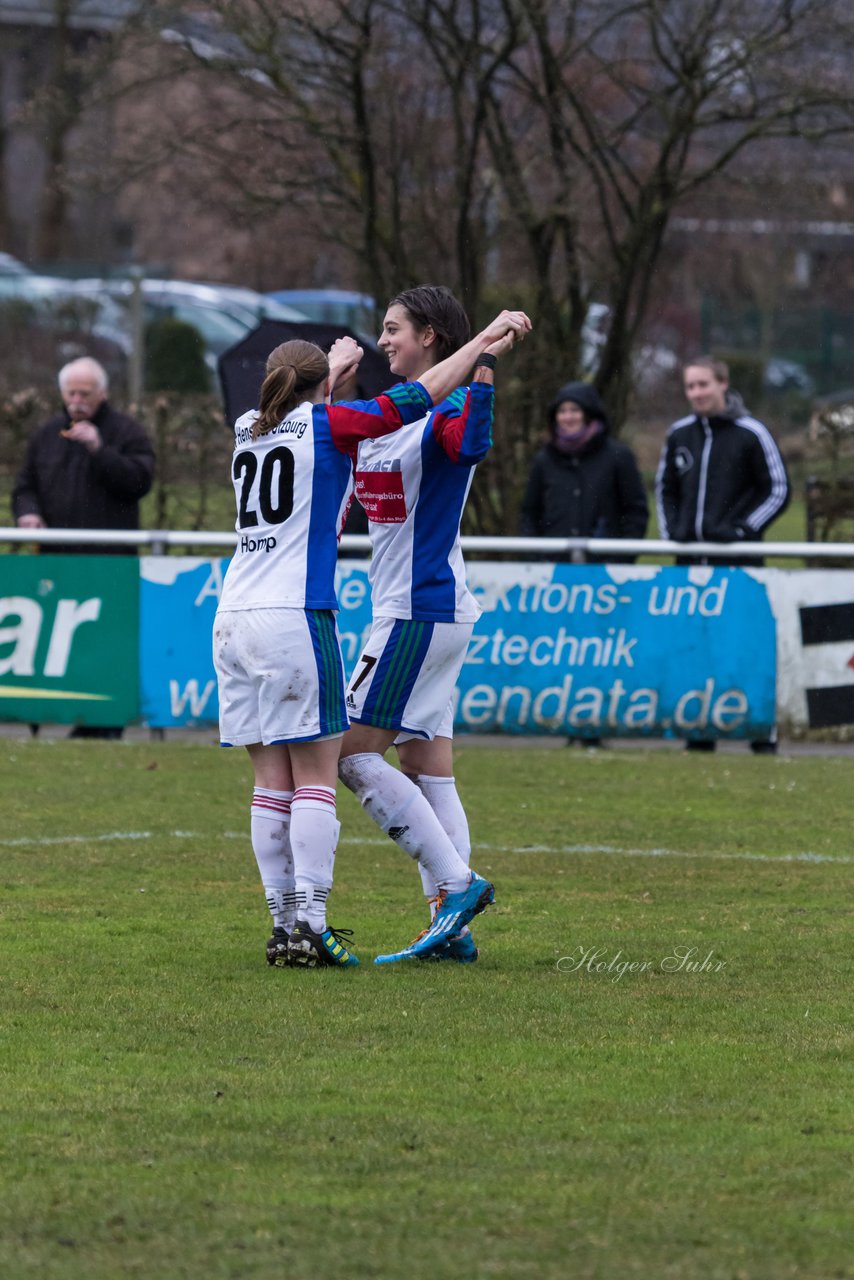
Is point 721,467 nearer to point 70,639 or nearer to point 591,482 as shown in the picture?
point 591,482

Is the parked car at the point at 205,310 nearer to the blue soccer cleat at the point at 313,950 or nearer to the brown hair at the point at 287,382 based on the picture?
the brown hair at the point at 287,382

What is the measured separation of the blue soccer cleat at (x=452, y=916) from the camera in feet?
21.2

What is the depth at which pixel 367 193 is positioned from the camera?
1664 centimetres

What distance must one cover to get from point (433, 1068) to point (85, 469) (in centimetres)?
868

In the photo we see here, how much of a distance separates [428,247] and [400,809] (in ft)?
37.4

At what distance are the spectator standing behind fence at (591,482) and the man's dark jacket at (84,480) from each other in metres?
2.52

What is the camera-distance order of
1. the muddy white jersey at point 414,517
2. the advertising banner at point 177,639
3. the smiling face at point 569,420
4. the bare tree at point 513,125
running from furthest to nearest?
the bare tree at point 513,125 → the smiling face at point 569,420 → the advertising banner at point 177,639 → the muddy white jersey at point 414,517

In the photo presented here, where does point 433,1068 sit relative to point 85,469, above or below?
below

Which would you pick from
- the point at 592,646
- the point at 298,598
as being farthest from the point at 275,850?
the point at 592,646

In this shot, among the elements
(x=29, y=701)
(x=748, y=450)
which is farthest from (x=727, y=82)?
(x=29, y=701)

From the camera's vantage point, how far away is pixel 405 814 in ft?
21.2

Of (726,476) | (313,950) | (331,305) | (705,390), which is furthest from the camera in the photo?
(331,305)

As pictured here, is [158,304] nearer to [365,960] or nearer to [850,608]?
[850,608]

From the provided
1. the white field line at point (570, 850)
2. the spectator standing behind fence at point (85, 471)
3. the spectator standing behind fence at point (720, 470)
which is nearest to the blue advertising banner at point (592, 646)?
the spectator standing behind fence at point (720, 470)
